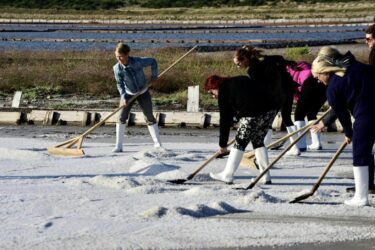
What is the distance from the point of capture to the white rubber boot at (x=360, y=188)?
9.05 m

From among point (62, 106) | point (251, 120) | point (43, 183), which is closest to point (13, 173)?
point (43, 183)

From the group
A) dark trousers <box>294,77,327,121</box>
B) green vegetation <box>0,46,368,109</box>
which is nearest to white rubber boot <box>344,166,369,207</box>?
dark trousers <box>294,77,327,121</box>

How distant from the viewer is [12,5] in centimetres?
11869

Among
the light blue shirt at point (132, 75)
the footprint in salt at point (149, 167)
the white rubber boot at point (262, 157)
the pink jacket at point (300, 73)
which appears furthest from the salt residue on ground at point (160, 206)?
the pink jacket at point (300, 73)

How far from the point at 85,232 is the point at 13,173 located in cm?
348

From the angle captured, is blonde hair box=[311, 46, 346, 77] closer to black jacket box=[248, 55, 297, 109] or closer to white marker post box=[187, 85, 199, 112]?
black jacket box=[248, 55, 297, 109]

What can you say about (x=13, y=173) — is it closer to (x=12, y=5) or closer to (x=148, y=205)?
(x=148, y=205)

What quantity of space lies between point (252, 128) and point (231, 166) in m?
0.53

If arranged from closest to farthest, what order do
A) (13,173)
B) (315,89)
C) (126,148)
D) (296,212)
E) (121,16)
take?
(296,212) < (13,173) < (315,89) < (126,148) < (121,16)

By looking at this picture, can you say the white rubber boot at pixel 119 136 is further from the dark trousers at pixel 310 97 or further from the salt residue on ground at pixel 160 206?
the dark trousers at pixel 310 97

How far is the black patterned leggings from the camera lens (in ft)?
33.2

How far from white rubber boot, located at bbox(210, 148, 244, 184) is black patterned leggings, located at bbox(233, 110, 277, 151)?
0.07 metres

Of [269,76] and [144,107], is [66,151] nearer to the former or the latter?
[144,107]

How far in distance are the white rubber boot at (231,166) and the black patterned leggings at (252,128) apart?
2.8 inches
